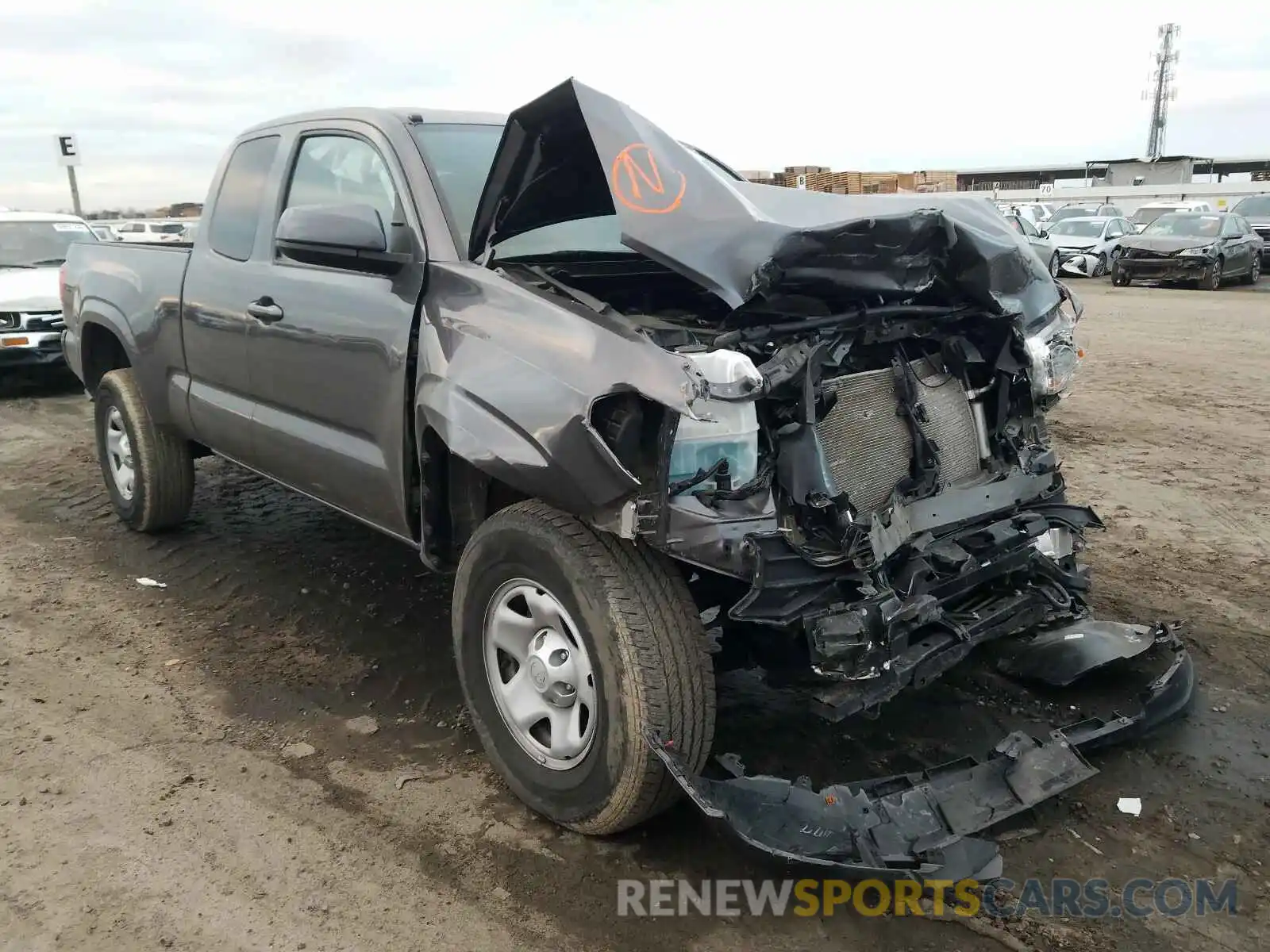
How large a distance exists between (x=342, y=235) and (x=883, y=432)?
181 cm

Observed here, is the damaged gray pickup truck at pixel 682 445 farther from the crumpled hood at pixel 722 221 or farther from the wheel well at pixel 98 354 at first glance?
the wheel well at pixel 98 354

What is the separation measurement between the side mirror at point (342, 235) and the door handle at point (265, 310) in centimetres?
48

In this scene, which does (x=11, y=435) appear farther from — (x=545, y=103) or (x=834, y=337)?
(x=834, y=337)

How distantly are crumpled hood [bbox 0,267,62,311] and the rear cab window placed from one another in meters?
6.08

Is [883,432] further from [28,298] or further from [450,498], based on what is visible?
[28,298]

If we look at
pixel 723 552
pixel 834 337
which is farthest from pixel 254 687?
pixel 834 337

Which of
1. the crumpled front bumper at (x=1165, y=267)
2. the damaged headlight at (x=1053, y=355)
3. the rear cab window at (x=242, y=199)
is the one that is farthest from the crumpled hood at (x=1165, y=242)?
the rear cab window at (x=242, y=199)

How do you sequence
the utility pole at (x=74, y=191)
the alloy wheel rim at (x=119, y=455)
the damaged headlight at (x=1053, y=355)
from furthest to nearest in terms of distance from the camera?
the utility pole at (x=74, y=191)
the alloy wheel rim at (x=119, y=455)
the damaged headlight at (x=1053, y=355)

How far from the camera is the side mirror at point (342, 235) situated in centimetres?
307

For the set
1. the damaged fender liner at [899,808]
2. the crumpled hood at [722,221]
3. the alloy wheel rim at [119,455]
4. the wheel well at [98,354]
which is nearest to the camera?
the damaged fender liner at [899,808]

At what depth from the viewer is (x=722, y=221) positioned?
262 cm

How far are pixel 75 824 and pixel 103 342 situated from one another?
339cm

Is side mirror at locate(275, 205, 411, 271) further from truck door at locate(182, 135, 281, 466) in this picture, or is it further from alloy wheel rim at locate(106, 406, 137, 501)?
alloy wheel rim at locate(106, 406, 137, 501)

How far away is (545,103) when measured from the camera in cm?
279
